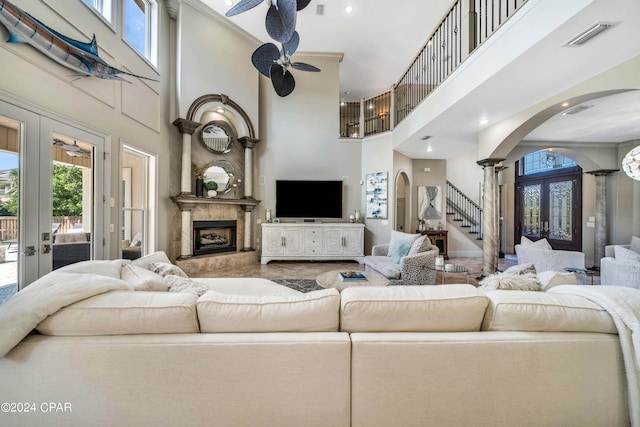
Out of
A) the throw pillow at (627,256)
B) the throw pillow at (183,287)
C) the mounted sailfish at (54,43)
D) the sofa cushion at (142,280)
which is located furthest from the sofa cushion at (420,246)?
the mounted sailfish at (54,43)

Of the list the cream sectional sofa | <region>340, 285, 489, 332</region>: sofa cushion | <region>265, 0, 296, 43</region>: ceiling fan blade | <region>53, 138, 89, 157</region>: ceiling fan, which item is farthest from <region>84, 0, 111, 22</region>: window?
<region>340, 285, 489, 332</region>: sofa cushion

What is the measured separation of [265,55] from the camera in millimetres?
2791

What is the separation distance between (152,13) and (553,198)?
10.4 m

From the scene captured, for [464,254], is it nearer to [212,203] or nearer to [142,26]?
[212,203]

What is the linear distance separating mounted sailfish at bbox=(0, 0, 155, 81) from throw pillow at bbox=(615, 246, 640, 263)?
22.0 feet

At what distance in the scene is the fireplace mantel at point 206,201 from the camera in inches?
188

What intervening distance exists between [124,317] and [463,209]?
28.6 ft

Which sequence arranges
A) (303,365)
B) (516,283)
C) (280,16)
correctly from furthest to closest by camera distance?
1. (280,16)
2. (516,283)
3. (303,365)

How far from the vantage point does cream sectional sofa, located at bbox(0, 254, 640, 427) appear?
112 cm

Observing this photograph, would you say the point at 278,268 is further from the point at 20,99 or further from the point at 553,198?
the point at 553,198

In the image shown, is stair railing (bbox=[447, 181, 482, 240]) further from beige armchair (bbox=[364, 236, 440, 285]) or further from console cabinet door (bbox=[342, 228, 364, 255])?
beige armchair (bbox=[364, 236, 440, 285])

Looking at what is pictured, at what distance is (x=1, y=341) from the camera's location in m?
1.03

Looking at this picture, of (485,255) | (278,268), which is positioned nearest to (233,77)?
(278,268)

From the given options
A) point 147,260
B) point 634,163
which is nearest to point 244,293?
point 147,260
